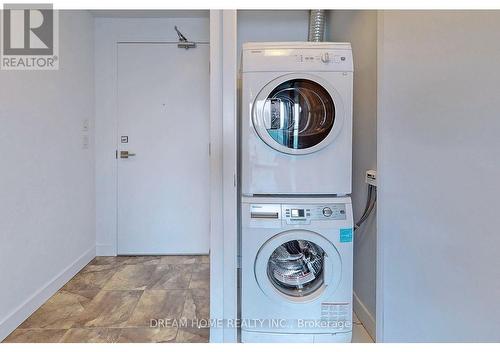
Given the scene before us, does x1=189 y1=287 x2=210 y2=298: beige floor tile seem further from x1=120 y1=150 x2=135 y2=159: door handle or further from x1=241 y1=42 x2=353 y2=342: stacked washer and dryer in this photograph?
x1=120 y1=150 x2=135 y2=159: door handle

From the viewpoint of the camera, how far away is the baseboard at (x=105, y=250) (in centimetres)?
277

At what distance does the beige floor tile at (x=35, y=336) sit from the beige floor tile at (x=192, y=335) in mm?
654

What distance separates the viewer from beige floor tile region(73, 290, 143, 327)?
1.68m

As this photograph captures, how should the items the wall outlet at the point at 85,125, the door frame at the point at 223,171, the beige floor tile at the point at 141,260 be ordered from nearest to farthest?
the door frame at the point at 223,171 < the wall outlet at the point at 85,125 < the beige floor tile at the point at 141,260

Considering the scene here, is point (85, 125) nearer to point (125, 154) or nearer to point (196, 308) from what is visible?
point (125, 154)

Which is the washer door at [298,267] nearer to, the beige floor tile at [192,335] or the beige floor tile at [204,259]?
the beige floor tile at [192,335]

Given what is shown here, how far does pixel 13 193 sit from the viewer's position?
1.65 metres

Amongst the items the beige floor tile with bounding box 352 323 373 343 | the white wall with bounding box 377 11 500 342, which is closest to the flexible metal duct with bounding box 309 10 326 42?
the white wall with bounding box 377 11 500 342

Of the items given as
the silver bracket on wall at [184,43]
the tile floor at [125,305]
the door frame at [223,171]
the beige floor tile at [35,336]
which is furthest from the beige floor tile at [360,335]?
the silver bracket on wall at [184,43]

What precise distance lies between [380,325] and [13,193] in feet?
6.93

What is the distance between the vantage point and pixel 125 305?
1875 mm

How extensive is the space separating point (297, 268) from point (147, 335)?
917 mm
